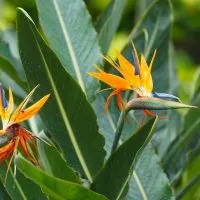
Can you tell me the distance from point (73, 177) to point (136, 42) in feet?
1.89

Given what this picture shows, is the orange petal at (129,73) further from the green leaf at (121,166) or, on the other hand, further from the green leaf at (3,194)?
the green leaf at (3,194)

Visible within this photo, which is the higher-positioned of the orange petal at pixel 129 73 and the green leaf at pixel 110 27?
the green leaf at pixel 110 27

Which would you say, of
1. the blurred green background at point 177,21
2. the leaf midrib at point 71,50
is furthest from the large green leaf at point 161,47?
the blurred green background at point 177,21

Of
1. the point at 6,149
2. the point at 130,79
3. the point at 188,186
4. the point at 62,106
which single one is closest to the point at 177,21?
the point at 188,186

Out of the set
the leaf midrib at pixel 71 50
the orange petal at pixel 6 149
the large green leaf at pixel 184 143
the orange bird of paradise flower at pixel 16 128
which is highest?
the leaf midrib at pixel 71 50

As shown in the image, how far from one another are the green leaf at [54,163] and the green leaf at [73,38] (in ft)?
0.89

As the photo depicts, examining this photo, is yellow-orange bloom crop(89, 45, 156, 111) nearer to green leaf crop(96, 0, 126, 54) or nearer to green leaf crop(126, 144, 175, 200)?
green leaf crop(126, 144, 175, 200)

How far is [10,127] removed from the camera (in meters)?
0.89

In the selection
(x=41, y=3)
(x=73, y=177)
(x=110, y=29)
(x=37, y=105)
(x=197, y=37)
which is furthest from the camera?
(x=197, y=37)

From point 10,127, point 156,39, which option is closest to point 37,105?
point 10,127

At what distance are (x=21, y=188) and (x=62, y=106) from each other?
149mm

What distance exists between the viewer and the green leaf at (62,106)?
1.05 m

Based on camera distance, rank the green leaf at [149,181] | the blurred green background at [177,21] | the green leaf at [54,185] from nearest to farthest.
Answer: the green leaf at [54,185] < the green leaf at [149,181] < the blurred green background at [177,21]

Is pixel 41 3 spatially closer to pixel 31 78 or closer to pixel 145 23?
pixel 31 78
